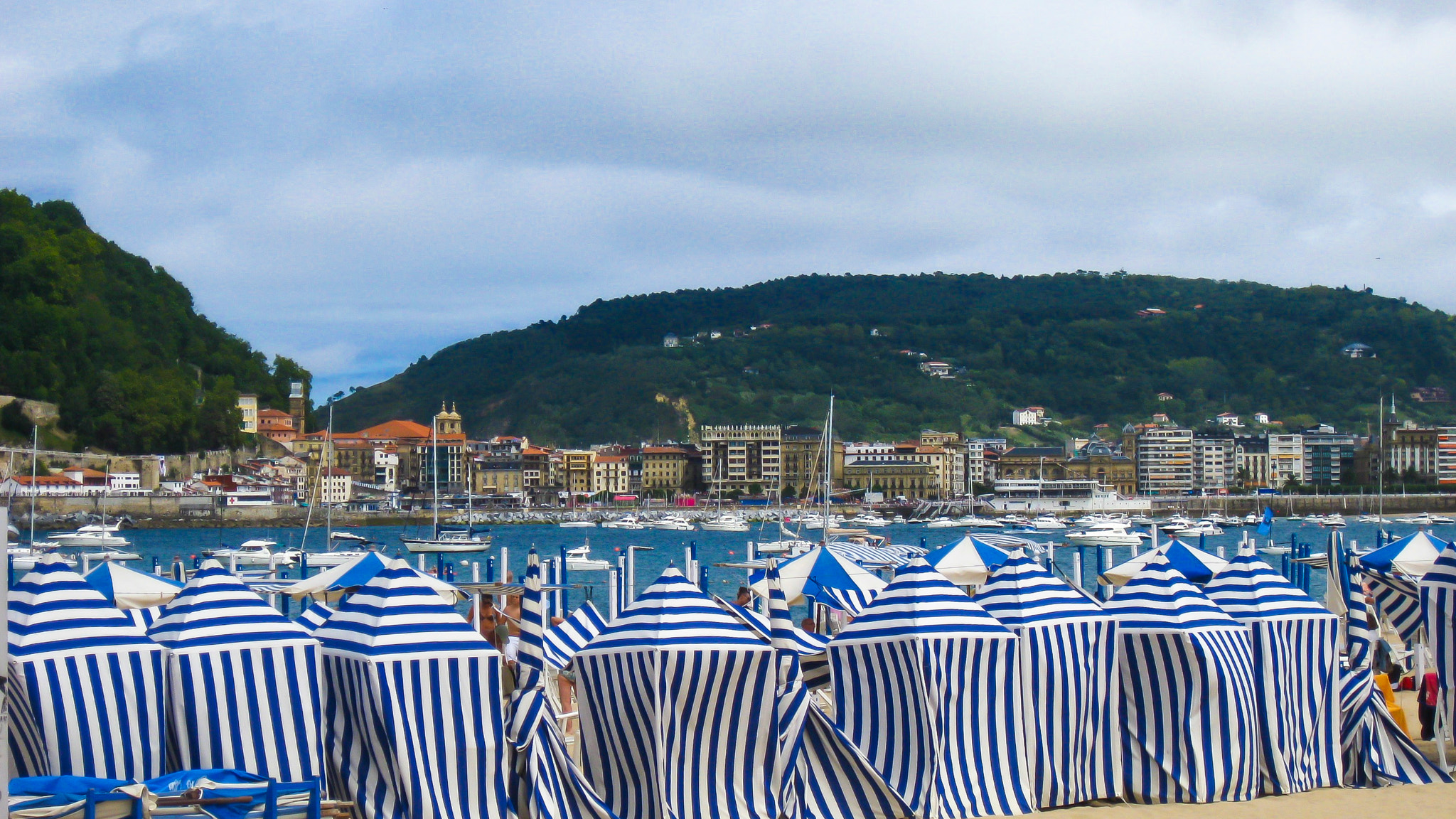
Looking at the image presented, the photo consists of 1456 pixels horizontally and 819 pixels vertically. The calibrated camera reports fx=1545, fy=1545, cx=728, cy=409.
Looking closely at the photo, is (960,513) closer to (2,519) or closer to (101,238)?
(101,238)

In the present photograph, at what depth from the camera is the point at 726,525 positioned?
89.2m

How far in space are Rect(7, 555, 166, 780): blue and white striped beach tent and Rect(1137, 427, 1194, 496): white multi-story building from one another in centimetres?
14145

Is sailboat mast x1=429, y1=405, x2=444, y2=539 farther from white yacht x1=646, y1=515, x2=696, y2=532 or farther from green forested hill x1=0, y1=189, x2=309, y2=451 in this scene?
green forested hill x1=0, y1=189, x2=309, y2=451

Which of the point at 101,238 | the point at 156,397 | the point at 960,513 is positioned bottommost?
the point at 960,513

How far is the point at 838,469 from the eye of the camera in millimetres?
141500

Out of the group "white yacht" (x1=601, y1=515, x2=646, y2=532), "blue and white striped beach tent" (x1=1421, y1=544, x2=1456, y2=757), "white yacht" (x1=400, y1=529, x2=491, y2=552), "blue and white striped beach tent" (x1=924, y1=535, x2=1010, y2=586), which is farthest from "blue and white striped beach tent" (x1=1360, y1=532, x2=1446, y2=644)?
"white yacht" (x1=601, y1=515, x2=646, y2=532)

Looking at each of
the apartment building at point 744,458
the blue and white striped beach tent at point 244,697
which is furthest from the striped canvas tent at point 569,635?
the apartment building at point 744,458

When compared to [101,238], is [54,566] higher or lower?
lower

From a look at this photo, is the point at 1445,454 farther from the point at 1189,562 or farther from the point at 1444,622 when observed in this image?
the point at 1444,622

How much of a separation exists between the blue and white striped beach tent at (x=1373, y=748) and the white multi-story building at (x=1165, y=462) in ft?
450

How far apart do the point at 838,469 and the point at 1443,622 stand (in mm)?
130763

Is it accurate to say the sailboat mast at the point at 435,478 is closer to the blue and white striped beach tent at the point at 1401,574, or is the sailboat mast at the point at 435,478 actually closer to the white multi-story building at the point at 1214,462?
the blue and white striped beach tent at the point at 1401,574

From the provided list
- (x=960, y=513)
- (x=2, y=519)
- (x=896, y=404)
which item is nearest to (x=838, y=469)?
(x=960, y=513)

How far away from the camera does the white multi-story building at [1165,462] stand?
14388 cm
